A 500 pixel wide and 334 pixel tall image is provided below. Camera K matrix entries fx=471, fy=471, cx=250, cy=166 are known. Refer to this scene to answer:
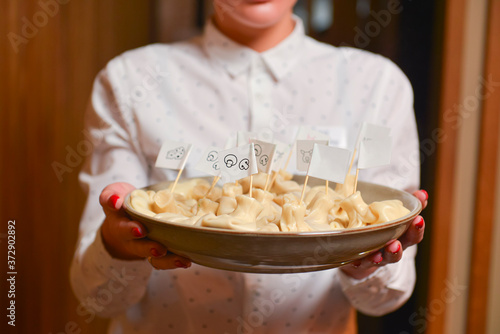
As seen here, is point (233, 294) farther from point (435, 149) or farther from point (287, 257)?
point (435, 149)

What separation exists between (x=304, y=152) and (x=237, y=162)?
0.11 metres

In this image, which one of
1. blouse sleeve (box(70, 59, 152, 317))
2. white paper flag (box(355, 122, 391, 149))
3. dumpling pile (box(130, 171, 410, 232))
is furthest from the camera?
blouse sleeve (box(70, 59, 152, 317))

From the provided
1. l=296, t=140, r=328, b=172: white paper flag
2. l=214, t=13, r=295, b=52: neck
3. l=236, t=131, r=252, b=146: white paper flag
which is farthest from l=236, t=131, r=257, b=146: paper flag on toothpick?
l=214, t=13, r=295, b=52: neck

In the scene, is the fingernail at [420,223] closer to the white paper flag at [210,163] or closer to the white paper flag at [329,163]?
the white paper flag at [329,163]

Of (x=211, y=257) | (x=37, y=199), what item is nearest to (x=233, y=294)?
(x=211, y=257)

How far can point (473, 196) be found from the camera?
149 cm

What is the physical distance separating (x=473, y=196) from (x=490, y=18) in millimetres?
540

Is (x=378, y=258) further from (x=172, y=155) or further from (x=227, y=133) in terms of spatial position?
(x=227, y=133)

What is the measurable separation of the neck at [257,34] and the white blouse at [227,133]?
0.02m

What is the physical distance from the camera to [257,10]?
937 millimetres

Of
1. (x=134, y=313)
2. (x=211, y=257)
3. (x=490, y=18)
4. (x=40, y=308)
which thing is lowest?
(x=40, y=308)

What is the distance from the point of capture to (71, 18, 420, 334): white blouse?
99 cm

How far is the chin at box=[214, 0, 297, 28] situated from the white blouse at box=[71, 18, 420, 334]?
0.39 ft

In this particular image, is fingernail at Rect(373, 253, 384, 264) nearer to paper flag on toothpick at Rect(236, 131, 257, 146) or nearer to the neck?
paper flag on toothpick at Rect(236, 131, 257, 146)
